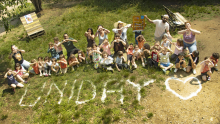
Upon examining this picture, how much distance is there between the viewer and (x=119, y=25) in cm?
762

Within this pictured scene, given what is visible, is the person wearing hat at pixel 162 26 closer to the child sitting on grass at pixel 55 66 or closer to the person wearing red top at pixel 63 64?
the person wearing red top at pixel 63 64

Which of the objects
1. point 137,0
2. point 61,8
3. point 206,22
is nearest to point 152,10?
point 137,0

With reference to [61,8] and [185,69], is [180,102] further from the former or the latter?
[61,8]

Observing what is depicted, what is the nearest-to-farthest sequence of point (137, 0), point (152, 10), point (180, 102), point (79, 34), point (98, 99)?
point (180, 102) → point (98, 99) → point (79, 34) → point (152, 10) → point (137, 0)

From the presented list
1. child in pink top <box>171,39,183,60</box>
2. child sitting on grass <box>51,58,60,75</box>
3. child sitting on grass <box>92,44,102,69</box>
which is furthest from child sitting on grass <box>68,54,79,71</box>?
child in pink top <box>171,39,183,60</box>

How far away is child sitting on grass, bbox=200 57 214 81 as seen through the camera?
600 cm

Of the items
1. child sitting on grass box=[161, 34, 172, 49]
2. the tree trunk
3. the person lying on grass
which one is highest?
the tree trunk

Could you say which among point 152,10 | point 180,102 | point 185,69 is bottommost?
point 180,102

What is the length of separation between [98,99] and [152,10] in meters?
8.41

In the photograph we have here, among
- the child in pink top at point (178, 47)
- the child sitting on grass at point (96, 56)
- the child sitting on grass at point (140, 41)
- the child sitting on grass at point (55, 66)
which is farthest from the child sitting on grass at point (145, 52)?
the child sitting on grass at point (55, 66)

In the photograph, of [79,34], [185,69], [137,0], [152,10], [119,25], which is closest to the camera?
[185,69]

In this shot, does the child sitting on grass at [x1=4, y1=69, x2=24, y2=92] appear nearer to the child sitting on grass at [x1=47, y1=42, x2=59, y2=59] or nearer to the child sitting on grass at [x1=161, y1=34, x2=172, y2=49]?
the child sitting on grass at [x1=47, y1=42, x2=59, y2=59]

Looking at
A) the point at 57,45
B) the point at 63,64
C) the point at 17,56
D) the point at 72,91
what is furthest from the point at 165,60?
the point at 17,56

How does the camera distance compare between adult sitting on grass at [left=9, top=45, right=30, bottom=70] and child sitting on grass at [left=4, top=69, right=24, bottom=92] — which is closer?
child sitting on grass at [left=4, top=69, right=24, bottom=92]
